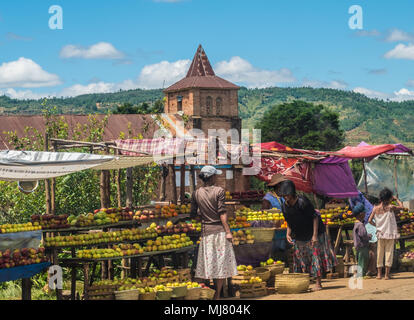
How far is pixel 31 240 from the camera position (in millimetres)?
9367

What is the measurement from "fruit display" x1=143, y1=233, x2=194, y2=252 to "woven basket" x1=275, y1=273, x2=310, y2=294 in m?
1.56

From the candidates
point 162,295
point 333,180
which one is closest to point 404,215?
point 333,180

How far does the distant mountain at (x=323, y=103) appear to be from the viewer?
104875 millimetres

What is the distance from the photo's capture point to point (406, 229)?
1356cm

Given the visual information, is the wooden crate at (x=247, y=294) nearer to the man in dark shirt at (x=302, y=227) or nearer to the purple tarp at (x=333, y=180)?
the man in dark shirt at (x=302, y=227)

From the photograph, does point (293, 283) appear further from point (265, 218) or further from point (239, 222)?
point (265, 218)

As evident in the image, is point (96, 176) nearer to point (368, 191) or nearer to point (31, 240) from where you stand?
point (368, 191)

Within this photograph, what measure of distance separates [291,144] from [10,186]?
42049 mm

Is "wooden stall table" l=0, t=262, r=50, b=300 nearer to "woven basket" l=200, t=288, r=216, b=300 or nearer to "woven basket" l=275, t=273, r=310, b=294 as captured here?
"woven basket" l=200, t=288, r=216, b=300

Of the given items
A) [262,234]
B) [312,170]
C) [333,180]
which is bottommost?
[262,234]

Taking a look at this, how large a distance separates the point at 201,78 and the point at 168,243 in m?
44.5

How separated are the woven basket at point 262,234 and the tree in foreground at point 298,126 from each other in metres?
46.3

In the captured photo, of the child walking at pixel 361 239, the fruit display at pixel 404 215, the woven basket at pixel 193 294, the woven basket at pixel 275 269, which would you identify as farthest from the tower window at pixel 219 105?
the woven basket at pixel 193 294
